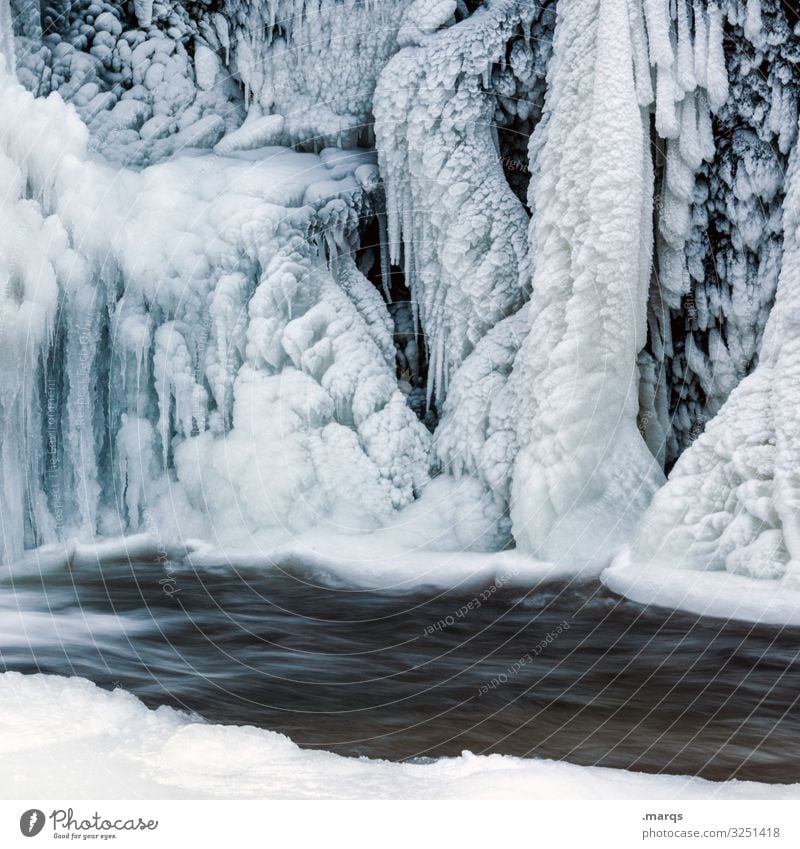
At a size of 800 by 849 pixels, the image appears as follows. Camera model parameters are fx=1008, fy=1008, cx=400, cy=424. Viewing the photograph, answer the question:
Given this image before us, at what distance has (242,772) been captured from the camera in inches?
82.4

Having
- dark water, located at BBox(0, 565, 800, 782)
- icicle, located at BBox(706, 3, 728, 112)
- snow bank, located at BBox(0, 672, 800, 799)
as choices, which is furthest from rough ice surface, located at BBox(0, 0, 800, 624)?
snow bank, located at BBox(0, 672, 800, 799)

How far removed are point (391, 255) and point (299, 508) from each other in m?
0.99

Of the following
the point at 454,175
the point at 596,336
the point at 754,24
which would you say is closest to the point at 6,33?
the point at 454,175

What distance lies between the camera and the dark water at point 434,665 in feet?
7.33

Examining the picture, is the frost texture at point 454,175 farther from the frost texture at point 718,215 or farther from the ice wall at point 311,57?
the frost texture at point 718,215

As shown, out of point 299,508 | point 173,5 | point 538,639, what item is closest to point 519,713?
point 538,639

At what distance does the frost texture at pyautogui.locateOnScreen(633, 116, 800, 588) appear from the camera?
2629 millimetres

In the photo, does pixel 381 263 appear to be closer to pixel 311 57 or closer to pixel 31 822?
pixel 311 57

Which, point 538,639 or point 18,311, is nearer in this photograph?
point 538,639

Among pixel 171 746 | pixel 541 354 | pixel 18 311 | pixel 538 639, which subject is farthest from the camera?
pixel 18 311

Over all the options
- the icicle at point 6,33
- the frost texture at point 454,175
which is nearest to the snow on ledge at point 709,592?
the frost texture at point 454,175

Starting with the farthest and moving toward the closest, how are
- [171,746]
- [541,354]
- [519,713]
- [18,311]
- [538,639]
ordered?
[18,311] < [541,354] < [538,639] < [519,713] < [171,746]

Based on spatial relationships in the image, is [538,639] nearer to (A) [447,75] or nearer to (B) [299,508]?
(B) [299,508]

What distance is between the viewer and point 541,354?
3193 mm
